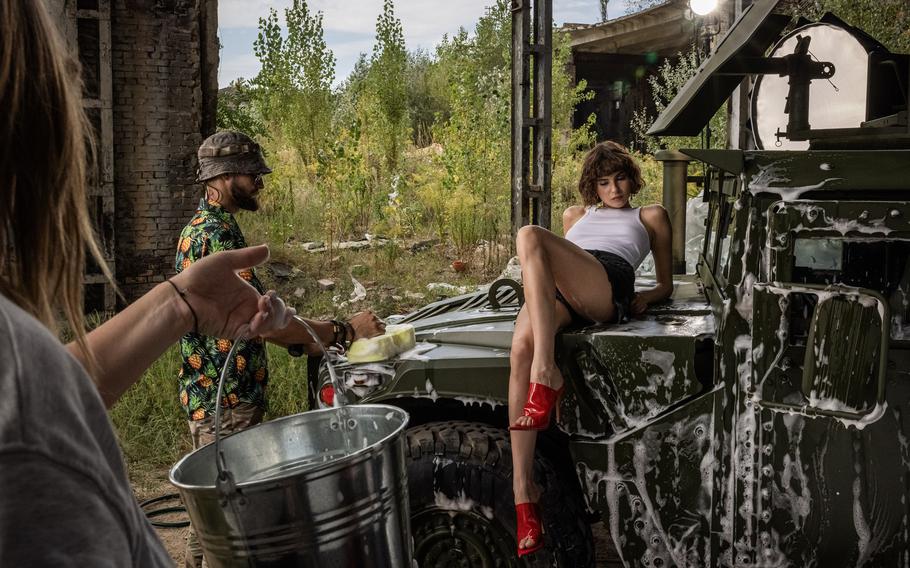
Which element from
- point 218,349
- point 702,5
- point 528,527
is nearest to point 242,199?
point 218,349

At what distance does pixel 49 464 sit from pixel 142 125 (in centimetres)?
902

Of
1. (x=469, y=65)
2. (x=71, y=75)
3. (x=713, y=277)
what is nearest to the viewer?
(x=71, y=75)

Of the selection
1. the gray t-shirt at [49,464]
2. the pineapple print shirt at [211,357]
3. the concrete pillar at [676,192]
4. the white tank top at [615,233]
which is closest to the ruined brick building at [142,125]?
the pineapple print shirt at [211,357]

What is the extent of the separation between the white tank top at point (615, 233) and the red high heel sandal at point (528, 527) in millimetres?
1386

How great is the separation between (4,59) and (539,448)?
2.75 metres

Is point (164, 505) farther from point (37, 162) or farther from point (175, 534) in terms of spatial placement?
point (37, 162)

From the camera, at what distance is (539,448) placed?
10.7ft

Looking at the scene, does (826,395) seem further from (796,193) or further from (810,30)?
(810,30)

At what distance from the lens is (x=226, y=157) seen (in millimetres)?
3791

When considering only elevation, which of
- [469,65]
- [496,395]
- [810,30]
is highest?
[469,65]

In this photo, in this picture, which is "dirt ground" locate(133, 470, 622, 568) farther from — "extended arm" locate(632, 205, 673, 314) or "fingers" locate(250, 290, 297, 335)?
"fingers" locate(250, 290, 297, 335)

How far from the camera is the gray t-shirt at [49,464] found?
0.62 meters

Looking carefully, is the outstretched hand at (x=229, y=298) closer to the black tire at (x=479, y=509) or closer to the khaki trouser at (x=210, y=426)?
the black tire at (x=479, y=509)

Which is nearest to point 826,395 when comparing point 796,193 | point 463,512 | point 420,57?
point 796,193
